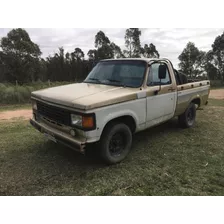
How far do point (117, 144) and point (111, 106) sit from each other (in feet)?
2.74

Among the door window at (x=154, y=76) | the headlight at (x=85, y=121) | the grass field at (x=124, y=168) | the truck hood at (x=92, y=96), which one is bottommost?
the grass field at (x=124, y=168)

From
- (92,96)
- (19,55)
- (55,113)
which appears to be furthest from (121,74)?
(19,55)

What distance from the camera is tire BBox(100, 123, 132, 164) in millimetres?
3531

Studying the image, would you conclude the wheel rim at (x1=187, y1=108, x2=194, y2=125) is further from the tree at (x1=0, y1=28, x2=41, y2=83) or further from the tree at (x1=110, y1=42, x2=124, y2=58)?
the tree at (x1=110, y1=42, x2=124, y2=58)

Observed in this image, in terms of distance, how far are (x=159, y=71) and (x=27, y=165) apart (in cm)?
305

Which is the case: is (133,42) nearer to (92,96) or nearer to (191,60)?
(191,60)

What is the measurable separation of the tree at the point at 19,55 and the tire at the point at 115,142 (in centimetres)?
2274

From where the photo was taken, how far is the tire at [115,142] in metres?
3.53

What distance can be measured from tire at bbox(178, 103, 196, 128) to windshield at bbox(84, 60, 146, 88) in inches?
86.0

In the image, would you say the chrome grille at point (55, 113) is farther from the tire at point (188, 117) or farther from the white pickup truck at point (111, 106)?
the tire at point (188, 117)

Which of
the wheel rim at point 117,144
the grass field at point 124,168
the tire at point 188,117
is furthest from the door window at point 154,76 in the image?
the tire at point 188,117

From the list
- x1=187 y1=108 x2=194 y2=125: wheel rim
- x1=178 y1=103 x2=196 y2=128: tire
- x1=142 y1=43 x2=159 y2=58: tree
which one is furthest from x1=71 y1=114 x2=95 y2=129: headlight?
x1=142 y1=43 x2=159 y2=58: tree

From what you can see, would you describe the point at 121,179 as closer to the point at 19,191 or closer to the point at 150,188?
the point at 150,188

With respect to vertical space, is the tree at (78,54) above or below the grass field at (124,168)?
above
